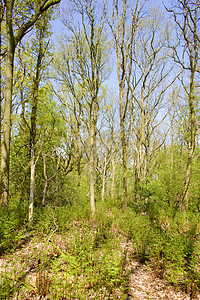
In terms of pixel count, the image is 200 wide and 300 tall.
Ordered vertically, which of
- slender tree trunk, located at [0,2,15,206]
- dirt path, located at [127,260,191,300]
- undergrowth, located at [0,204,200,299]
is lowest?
dirt path, located at [127,260,191,300]

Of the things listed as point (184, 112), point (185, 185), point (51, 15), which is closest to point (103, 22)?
point (51, 15)

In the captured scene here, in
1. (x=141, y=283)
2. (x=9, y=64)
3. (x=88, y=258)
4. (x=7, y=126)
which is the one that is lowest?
(x=141, y=283)

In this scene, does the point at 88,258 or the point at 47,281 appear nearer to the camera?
the point at 47,281

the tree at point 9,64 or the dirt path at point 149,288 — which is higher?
the tree at point 9,64

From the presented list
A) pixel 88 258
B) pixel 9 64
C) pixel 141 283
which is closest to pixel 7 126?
pixel 9 64

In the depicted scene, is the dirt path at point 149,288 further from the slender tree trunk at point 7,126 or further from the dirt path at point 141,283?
the slender tree trunk at point 7,126

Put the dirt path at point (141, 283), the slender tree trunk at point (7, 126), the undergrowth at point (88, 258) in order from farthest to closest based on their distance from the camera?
the slender tree trunk at point (7, 126) → the dirt path at point (141, 283) → the undergrowth at point (88, 258)

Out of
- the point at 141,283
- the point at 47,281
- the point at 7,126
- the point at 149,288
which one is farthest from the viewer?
the point at 7,126

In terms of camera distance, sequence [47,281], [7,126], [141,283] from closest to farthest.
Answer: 1. [47,281]
2. [141,283]
3. [7,126]

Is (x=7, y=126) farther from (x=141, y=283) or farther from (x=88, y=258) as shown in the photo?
(x=141, y=283)

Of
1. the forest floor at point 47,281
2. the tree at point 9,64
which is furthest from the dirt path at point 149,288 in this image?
the tree at point 9,64

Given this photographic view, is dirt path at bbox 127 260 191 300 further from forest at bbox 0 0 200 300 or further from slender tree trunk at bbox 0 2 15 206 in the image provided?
slender tree trunk at bbox 0 2 15 206

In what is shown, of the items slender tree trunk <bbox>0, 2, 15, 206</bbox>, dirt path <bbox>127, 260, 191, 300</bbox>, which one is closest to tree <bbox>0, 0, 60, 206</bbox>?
slender tree trunk <bbox>0, 2, 15, 206</bbox>

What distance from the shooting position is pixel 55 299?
231 centimetres
